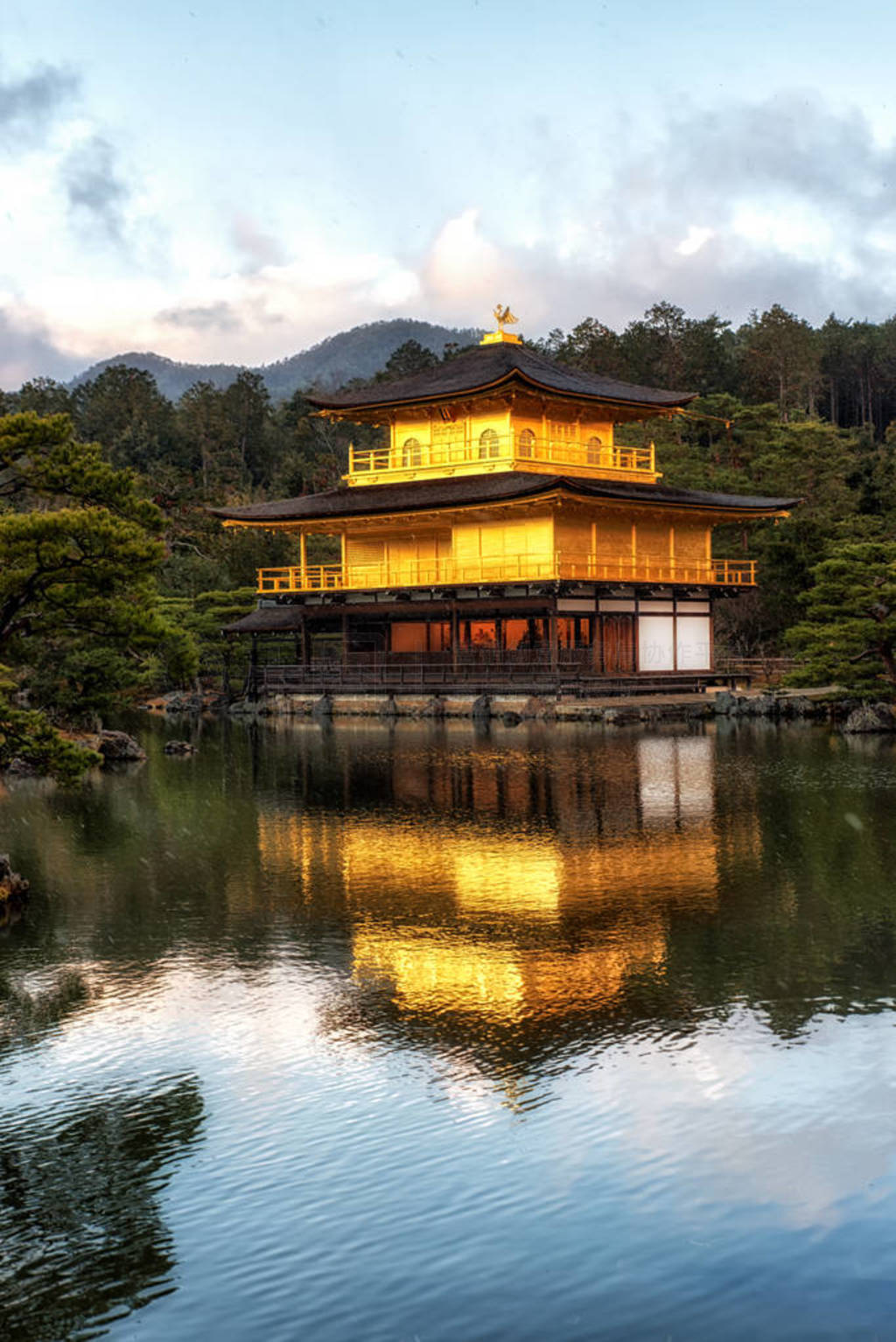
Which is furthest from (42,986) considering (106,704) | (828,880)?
(106,704)

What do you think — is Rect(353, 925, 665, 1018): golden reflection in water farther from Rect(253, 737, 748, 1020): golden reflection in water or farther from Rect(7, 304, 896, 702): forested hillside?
Rect(7, 304, 896, 702): forested hillside

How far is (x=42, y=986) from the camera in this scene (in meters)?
A: 12.5

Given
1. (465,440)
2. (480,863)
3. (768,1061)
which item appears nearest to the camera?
(768,1061)

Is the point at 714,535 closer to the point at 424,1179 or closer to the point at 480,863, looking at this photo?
the point at 480,863

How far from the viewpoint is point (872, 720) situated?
1462 inches

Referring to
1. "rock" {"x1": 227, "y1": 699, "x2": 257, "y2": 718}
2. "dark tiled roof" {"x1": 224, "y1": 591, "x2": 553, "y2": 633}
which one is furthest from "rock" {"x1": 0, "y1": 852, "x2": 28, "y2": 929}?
"rock" {"x1": 227, "y1": 699, "x2": 257, "y2": 718}

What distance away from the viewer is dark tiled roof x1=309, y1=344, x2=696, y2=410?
5056 centimetres

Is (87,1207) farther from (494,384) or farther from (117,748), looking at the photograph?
(494,384)

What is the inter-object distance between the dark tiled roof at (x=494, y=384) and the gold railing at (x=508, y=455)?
213 cm

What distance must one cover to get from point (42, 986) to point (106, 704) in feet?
59.3

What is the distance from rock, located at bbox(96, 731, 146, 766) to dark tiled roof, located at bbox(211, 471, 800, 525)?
16399 millimetres

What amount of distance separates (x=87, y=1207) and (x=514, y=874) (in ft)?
32.2

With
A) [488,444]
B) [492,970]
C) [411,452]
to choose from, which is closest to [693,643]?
[488,444]

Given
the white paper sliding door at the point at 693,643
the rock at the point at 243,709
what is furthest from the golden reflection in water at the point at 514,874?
the rock at the point at 243,709
